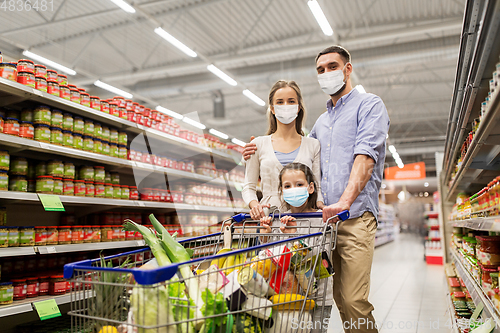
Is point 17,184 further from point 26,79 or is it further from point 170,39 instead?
point 170,39

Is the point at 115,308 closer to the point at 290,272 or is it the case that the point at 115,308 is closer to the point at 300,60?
the point at 290,272

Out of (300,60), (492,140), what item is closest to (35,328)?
(492,140)

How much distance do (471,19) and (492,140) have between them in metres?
0.66

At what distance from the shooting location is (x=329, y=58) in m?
1.92

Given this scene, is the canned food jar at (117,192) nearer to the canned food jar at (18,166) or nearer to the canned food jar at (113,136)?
the canned food jar at (113,136)

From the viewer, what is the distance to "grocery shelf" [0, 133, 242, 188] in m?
2.71

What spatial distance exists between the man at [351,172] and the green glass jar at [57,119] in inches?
74.6

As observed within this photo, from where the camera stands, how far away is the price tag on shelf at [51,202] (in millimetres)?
2729

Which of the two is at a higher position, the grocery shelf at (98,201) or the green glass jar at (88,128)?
the green glass jar at (88,128)

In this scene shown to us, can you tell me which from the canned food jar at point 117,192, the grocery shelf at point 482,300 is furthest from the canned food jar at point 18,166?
the grocery shelf at point 482,300

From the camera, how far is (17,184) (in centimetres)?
279

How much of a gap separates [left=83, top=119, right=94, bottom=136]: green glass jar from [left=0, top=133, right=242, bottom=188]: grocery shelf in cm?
20

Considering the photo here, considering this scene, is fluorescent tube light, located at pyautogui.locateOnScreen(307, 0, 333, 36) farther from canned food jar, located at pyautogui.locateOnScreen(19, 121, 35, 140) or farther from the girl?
the girl

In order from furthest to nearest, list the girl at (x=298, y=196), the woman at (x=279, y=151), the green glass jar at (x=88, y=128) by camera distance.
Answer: the green glass jar at (x=88, y=128) → the woman at (x=279, y=151) → the girl at (x=298, y=196)
